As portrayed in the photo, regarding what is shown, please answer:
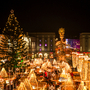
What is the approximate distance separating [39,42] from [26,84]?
2015 inches

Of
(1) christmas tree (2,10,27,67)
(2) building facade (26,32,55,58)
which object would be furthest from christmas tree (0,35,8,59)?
(2) building facade (26,32,55,58)

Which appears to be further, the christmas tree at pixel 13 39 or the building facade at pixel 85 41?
the building facade at pixel 85 41

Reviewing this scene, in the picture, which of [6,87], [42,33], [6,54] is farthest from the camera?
[42,33]

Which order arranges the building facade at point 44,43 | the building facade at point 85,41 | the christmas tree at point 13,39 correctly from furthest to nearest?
the building facade at point 85,41
the building facade at point 44,43
the christmas tree at point 13,39

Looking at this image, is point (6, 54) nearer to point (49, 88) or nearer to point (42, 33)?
point (49, 88)

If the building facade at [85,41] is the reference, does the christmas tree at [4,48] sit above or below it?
below

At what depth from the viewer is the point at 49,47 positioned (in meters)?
61.2

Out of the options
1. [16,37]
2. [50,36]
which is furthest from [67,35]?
[16,37]

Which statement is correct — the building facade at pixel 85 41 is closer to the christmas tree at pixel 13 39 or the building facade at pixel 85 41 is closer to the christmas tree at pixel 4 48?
the christmas tree at pixel 13 39

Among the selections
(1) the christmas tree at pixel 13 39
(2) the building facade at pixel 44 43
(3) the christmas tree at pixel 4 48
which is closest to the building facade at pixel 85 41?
(2) the building facade at pixel 44 43

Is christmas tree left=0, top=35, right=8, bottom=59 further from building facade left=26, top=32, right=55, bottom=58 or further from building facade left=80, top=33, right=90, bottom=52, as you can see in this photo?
building facade left=80, top=33, right=90, bottom=52

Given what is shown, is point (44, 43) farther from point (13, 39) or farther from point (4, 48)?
point (4, 48)

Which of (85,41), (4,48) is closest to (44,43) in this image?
(85,41)

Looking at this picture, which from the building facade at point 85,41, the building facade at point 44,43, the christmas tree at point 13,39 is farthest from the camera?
the building facade at point 85,41
